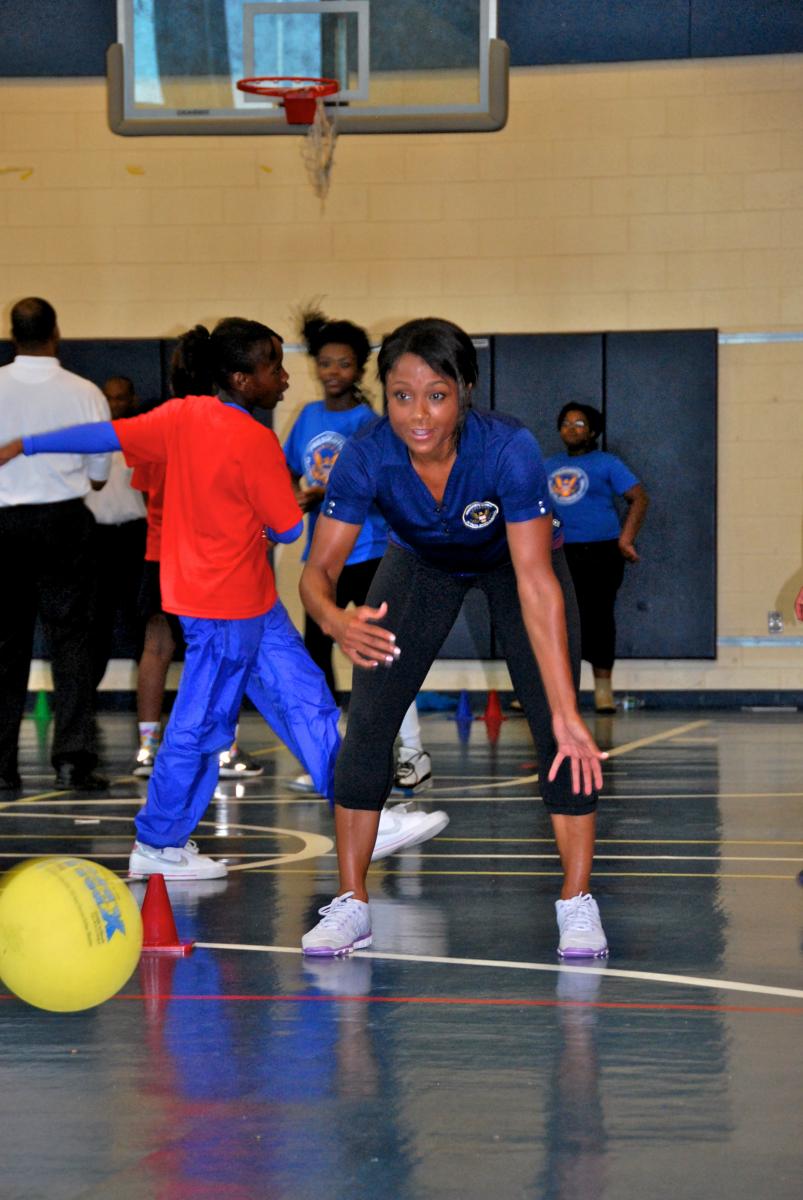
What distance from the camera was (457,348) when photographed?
3.60m

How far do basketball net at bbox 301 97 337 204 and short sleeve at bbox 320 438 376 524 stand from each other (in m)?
6.95

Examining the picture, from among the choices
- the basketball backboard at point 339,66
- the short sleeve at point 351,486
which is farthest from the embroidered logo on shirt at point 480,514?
the basketball backboard at point 339,66

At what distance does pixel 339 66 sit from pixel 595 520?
3.37 metres

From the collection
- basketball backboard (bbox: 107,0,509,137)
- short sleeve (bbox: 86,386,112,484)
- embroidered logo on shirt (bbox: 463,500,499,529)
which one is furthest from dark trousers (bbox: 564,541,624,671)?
embroidered logo on shirt (bbox: 463,500,499,529)

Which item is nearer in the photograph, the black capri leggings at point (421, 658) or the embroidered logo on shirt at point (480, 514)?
the embroidered logo on shirt at point (480, 514)

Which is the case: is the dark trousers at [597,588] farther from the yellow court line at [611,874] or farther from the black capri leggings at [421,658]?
the black capri leggings at [421,658]

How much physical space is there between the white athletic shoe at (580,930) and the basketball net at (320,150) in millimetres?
7289

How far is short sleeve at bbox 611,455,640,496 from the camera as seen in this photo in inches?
422

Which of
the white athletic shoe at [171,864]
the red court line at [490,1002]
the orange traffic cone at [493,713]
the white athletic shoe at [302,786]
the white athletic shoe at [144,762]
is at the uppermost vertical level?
the red court line at [490,1002]

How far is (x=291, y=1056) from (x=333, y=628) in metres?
0.93

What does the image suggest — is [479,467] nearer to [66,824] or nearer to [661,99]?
[66,824]

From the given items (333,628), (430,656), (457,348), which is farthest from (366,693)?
(457,348)

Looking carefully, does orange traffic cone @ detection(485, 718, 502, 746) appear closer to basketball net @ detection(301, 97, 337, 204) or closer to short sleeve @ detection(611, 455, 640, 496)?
short sleeve @ detection(611, 455, 640, 496)

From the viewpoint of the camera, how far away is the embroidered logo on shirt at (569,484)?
10789 millimetres
